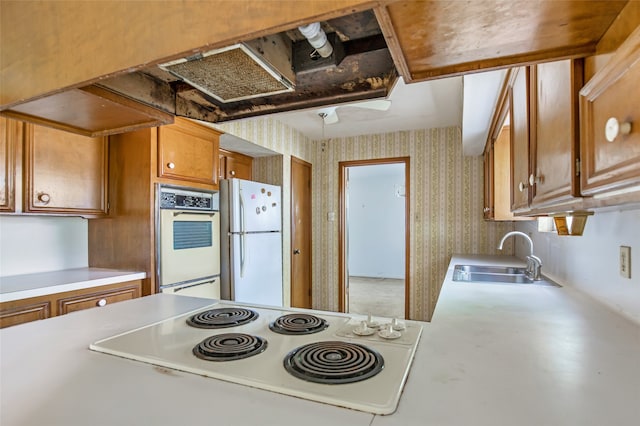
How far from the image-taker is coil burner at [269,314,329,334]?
1.04m

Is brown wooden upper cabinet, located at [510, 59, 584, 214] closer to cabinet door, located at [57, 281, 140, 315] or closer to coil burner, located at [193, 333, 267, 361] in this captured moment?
coil burner, located at [193, 333, 267, 361]

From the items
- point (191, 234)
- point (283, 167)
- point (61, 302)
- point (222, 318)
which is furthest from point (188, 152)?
point (222, 318)

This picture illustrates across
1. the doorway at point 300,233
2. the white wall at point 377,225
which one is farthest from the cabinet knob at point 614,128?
the white wall at point 377,225

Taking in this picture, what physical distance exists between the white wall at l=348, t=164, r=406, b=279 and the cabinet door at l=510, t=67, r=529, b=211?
5.27 m

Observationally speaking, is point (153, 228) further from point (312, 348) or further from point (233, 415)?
point (233, 415)

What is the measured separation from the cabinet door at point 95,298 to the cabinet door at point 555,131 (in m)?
2.33

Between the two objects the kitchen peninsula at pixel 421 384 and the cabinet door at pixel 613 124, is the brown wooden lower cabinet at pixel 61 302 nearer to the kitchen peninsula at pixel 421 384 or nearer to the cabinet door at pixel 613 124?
the kitchen peninsula at pixel 421 384

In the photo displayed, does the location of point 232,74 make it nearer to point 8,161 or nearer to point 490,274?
point 8,161

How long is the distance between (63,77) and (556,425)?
1.06 meters

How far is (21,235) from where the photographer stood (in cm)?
226

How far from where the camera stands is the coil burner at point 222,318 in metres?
1.11

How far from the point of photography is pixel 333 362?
0.79m

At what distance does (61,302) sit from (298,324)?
1.61 metres

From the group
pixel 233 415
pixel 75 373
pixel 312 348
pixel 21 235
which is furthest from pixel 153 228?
pixel 233 415
